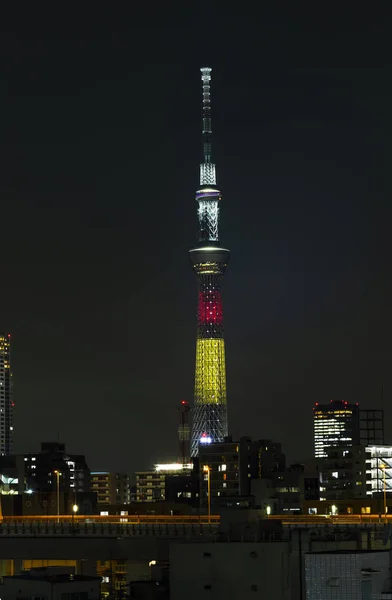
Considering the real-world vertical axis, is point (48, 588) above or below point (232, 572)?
below

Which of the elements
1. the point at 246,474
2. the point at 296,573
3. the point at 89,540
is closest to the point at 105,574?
the point at 89,540

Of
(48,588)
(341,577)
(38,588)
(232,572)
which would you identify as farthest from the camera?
(38,588)

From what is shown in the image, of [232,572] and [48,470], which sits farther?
[48,470]

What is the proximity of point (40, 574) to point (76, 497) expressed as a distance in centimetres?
9403

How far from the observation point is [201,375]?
199 m

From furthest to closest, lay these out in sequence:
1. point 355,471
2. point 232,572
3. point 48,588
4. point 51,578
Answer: point 355,471
point 51,578
point 48,588
point 232,572

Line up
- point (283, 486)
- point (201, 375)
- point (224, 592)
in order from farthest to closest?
point (201, 375) < point (283, 486) < point (224, 592)

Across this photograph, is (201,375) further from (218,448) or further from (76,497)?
(76,497)

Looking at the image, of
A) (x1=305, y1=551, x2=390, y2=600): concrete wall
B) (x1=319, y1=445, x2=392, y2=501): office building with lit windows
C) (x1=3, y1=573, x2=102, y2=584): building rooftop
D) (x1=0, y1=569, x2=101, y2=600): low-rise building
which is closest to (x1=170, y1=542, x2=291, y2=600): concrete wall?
(x1=0, y1=569, x2=101, y2=600): low-rise building

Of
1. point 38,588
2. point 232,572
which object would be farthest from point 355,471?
point 232,572

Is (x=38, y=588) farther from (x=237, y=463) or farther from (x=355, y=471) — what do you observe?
(x=237, y=463)

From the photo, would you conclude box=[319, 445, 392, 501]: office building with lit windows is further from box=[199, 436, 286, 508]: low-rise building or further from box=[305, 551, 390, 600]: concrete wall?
box=[305, 551, 390, 600]: concrete wall

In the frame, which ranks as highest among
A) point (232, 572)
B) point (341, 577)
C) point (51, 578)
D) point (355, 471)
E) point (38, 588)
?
point (355, 471)

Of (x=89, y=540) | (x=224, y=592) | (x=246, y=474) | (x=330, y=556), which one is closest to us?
(x=330, y=556)
